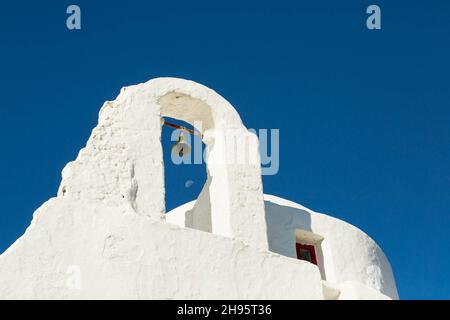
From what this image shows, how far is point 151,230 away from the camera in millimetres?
8945

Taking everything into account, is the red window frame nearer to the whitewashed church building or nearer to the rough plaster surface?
the whitewashed church building

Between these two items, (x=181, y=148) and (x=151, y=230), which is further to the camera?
(x=181, y=148)

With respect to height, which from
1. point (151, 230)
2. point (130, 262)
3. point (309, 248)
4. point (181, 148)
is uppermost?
point (181, 148)

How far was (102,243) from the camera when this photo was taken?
8523mm

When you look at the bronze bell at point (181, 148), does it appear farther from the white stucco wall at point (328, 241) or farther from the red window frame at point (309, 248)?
the red window frame at point (309, 248)

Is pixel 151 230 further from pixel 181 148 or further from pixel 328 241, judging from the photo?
pixel 328 241

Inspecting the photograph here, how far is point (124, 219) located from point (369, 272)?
21.3 feet

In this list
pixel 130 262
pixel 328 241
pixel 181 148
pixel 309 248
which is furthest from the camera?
pixel 309 248

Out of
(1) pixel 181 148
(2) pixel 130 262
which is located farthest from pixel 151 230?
(1) pixel 181 148
